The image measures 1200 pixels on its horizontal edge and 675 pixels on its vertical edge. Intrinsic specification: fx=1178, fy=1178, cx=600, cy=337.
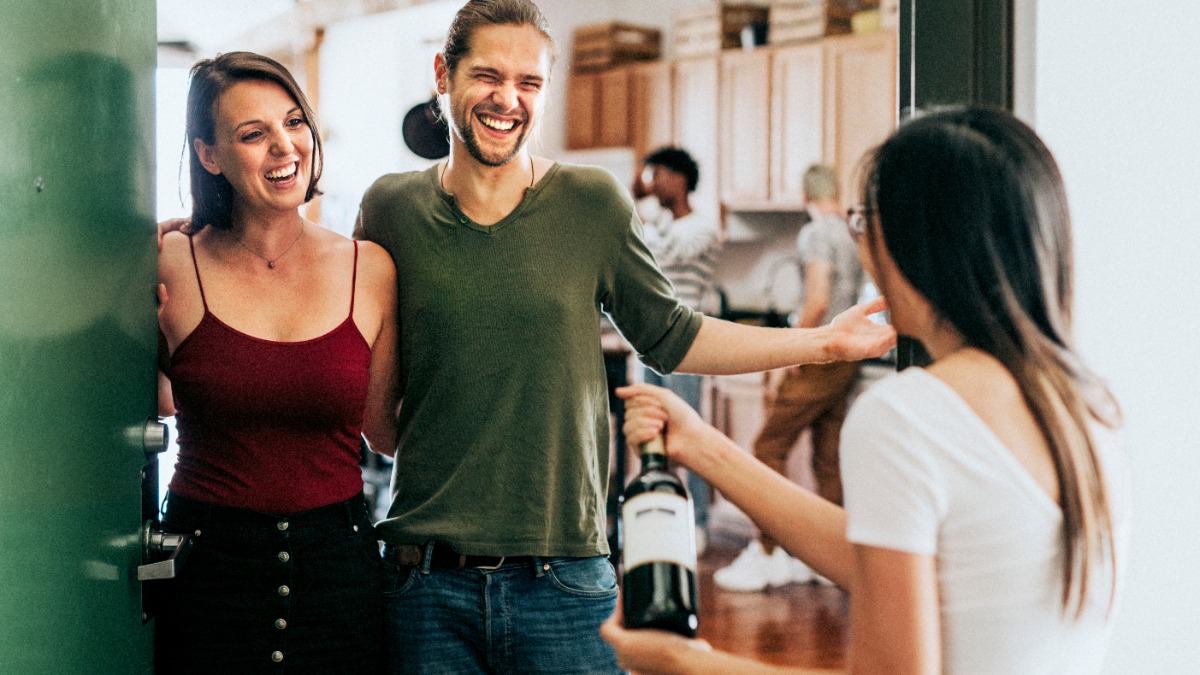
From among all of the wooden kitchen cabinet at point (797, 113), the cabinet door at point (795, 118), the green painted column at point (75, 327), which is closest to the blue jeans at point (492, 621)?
the green painted column at point (75, 327)

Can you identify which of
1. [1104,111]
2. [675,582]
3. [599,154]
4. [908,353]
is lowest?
[675,582]

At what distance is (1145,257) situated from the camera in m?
1.47

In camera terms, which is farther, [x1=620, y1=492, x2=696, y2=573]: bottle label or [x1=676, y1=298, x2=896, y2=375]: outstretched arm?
[x1=676, y1=298, x2=896, y2=375]: outstretched arm

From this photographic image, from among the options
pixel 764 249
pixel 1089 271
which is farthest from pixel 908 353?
pixel 764 249

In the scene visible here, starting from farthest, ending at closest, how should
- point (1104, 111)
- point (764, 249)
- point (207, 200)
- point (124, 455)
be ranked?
1. point (764, 249)
2. point (207, 200)
3. point (1104, 111)
4. point (124, 455)

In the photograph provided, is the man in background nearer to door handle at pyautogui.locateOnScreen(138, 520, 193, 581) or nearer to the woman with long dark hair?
door handle at pyautogui.locateOnScreen(138, 520, 193, 581)

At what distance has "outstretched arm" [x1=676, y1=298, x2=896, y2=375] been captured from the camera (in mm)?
1519

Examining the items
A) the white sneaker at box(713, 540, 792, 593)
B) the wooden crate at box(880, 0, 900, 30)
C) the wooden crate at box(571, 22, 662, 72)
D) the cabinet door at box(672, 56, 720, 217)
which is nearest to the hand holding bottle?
the white sneaker at box(713, 540, 792, 593)

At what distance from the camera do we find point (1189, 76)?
1.47 m

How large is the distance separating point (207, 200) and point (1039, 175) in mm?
1098

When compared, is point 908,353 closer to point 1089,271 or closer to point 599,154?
point 1089,271

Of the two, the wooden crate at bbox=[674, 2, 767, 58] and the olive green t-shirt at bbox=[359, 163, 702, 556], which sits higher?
the wooden crate at bbox=[674, 2, 767, 58]

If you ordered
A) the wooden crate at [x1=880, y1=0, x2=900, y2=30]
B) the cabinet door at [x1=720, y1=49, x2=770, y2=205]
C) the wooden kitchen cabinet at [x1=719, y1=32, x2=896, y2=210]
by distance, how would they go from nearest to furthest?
the wooden crate at [x1=880, y1=0, x2=900, y2=30] < the wooden kitchen cabinet at [x1=719, y1=32, x2=896, y2=210] < the cabinet door at [x1=720, y1=49, x2=770, y2=205]

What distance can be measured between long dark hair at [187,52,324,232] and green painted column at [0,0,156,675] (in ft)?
0.28
